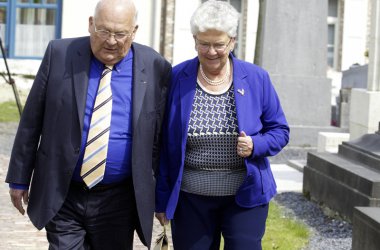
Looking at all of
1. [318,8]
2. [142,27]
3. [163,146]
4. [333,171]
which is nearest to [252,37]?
[142,27]

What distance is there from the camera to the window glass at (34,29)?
23.6m

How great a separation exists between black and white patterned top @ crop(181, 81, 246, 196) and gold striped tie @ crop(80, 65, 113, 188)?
1.29 feet

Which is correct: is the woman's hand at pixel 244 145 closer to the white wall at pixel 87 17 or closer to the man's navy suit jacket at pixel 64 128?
the man's navy suit jacket at pixel 64 128

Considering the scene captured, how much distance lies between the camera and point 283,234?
316 inches

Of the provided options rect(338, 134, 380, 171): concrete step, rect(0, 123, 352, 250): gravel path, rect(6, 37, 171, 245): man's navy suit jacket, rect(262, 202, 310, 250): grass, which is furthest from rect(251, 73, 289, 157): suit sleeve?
rect(338, 134, 380, 171): concrete step

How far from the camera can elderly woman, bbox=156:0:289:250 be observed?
4.68m

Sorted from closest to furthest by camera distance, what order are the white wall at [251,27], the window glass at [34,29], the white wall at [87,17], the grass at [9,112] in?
the grass at [9,112] < the white wall at [87,17] < the window glass at [34,29] < the white wall at [251,27]

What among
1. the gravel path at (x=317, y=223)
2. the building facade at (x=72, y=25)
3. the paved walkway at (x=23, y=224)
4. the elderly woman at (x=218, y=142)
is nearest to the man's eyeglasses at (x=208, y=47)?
the elderly woman at (x=218, y=142)

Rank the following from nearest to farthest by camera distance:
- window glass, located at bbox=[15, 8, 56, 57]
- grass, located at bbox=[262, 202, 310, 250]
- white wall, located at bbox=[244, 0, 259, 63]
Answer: grass, located at bbox=[262, 202, 310, 250] < window glass, located at bbox=[15, 8, 56, 57] < white wall, located at bbox=[244, 0, 259, 63]

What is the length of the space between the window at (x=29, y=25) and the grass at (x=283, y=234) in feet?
50.5

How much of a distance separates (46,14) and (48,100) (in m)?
19.3

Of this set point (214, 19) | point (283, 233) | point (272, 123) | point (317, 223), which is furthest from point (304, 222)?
point (214, 19)

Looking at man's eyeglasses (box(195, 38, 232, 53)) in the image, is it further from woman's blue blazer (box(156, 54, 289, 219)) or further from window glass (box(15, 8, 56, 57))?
window glass (box(15, 8, 56, 57))

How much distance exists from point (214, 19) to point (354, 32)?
21235mm
